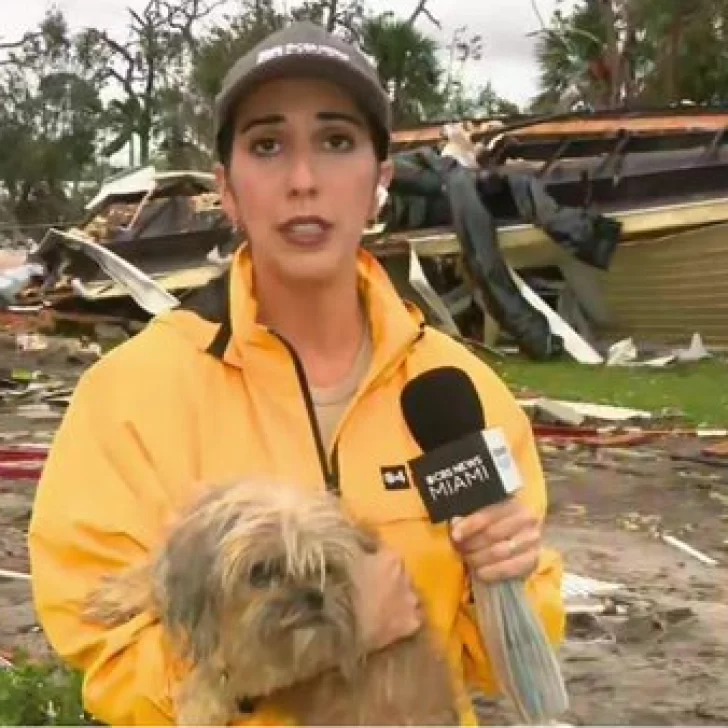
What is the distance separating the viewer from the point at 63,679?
5793mm

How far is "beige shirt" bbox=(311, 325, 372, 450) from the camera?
2.83 meters

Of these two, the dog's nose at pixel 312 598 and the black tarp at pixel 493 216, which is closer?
the dog's nose at pixel 312 598

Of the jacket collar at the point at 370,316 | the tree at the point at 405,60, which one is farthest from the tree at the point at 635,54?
the jacket collar at the point at 370,316

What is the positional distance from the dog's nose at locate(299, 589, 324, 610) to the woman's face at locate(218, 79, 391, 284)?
676mm

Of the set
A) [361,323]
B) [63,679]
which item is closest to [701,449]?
[63,679]

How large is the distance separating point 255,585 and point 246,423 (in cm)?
43

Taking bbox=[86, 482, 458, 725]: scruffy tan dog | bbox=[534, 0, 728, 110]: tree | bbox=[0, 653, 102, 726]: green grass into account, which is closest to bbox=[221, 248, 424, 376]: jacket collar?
bbox=[86, 482, 458, 725]: scruffy tan dog

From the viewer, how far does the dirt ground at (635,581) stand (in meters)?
6.90

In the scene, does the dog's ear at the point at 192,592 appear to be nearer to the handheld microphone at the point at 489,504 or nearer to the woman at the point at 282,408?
the woman at the point at 282,408

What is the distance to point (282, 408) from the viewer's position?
2781mm

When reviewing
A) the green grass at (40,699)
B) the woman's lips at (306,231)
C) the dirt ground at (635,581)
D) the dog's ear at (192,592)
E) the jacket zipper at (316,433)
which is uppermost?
the woman's lips at (306,231)

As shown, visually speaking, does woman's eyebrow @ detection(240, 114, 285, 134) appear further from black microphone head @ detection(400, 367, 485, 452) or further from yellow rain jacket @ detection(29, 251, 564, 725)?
black microphone head @ detection(400, 367, 485, 452)

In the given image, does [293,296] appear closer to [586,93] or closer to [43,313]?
[43,313]

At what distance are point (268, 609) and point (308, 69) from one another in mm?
961
